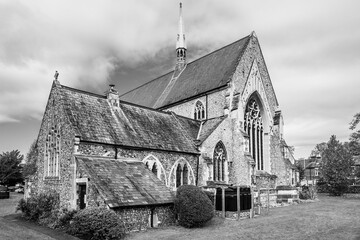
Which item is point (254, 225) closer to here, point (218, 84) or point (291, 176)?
point (218, 84)

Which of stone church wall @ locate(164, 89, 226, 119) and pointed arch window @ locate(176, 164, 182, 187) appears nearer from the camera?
pointed arch window @ locate(176, 164, 182, 187)

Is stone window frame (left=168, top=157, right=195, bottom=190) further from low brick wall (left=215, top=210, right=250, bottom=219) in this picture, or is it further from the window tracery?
low brick wall (left=215, top=210, right=250, bottom=219)

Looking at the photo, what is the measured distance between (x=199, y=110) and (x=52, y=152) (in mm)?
14683

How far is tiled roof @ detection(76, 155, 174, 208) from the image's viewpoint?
14172 mm

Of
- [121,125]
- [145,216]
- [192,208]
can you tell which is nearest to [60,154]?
[121,125]

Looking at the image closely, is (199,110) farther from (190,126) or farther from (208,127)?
(190,126)

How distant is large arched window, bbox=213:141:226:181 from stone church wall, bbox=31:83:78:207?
11.7 metres

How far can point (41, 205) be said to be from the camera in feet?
57.1

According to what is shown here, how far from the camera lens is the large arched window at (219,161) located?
25.0 meters

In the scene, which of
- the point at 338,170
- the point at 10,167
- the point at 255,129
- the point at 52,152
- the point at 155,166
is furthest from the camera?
the point at 10,167

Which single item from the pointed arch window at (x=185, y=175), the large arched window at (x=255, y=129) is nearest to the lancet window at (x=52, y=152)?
the pointed arch window at (x=185, y=175)

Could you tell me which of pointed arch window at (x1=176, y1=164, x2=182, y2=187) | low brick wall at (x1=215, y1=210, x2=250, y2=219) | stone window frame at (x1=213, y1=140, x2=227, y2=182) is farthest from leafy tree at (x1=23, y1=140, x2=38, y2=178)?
stone window frame at (x1=213, y1=140, x2=227, y2=182)

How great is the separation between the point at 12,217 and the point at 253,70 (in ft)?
75.1

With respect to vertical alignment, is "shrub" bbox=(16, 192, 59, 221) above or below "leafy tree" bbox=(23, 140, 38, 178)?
below
